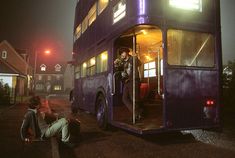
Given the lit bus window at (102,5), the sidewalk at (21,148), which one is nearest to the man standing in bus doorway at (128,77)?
the lit bus window at (102,5)

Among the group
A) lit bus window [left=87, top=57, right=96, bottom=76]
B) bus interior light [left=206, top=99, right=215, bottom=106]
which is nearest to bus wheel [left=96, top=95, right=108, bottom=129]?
lit bus window [left=87, top=57, right=96, bottom=76]

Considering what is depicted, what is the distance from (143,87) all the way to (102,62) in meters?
1.72

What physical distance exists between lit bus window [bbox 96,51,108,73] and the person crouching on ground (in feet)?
8.82

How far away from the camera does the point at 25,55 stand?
4797 centimetres

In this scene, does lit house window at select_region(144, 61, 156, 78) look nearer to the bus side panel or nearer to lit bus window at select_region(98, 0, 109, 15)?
lit bus window at select_region(98, 0, 109, 15)

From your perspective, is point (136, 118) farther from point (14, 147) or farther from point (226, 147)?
point (14, 147)

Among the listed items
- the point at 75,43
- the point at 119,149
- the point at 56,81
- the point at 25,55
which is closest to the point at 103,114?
the point at 119,149

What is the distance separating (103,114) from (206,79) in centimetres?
346

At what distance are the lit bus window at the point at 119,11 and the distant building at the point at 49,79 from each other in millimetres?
65266

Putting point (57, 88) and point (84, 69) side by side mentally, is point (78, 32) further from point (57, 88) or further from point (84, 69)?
point (57, 88)

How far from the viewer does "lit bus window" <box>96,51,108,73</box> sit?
8173 millimetres

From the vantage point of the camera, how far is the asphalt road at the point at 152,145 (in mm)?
5523

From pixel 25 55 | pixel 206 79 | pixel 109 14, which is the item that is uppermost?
pixel 25 55

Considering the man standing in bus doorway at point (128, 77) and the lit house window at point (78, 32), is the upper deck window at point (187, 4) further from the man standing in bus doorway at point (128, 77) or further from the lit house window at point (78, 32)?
the lit house window at point (78, 32)
